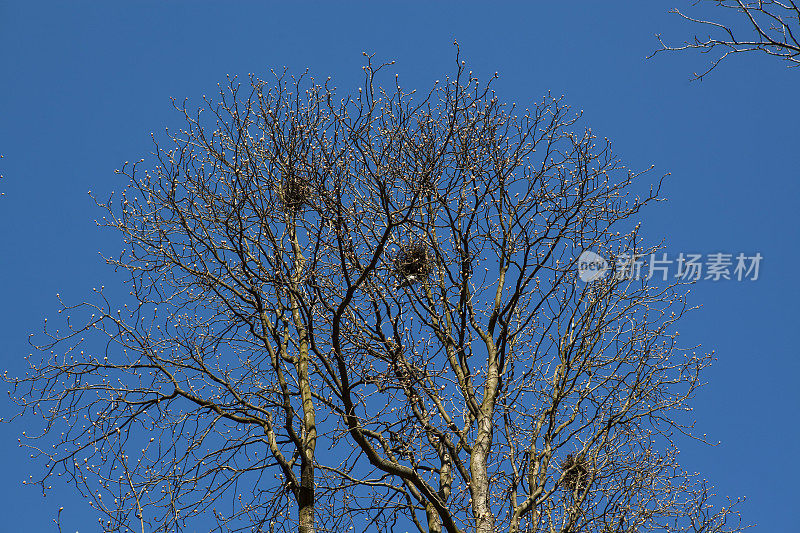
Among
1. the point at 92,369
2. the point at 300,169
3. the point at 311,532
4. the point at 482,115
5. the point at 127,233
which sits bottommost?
the point at 311,532

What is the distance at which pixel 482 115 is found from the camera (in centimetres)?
827

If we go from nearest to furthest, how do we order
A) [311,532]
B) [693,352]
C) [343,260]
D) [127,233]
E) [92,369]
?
[343,260] → [311,532] → [92,369] → [127,233] → [693,352]

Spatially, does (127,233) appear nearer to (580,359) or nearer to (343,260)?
(343,260)

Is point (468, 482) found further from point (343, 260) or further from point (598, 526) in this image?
point (343, 260)

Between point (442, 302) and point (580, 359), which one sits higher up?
point (442, 302)

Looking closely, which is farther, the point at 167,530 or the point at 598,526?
the point at 598,526

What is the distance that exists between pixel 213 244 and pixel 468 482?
340 centimetres

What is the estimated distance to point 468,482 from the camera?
7105mm

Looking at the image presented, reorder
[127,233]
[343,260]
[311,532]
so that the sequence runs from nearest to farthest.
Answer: [343,260] < [311,532] < [127,233]

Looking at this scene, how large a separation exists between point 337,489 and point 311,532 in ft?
2.21

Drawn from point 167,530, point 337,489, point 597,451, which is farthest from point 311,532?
point 597,451

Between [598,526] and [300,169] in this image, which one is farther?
[598,526]

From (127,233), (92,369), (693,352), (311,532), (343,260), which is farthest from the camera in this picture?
(693,352)

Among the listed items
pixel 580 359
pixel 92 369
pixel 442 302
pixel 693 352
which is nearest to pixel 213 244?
pixel 92 369
